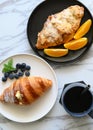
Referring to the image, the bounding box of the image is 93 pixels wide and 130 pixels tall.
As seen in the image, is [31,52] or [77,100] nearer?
[77,100]

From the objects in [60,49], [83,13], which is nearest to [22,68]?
[60,49]

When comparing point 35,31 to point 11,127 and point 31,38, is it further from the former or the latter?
point 11,127

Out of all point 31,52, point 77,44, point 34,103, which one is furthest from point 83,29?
point 34,103

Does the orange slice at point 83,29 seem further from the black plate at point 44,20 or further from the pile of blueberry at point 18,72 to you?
the pile of blueberry at point 18,72

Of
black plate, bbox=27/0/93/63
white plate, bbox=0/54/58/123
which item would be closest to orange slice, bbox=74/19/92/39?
black plate, bbox=27/0/93/63

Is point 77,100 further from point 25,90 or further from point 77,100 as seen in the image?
point 25,90

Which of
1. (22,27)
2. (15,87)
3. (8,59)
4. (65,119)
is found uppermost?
(22,27)

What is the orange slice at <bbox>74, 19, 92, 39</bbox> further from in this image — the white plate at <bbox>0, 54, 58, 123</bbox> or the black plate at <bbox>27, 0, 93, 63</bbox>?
the white plate at <bbox>0, 54, 58, 123</bbox>
